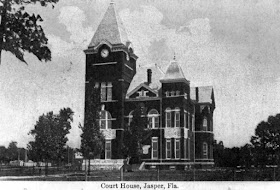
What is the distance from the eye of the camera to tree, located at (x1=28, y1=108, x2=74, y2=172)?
39.7 feet

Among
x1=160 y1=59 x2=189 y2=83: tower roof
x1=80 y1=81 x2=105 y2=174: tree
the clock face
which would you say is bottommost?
x1=80 y1=81 x2=105 y2=174: tree

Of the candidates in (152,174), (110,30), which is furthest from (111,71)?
(152,174)

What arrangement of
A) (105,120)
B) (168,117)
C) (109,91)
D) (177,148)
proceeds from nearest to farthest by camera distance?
(177,148), (105,120), (109,91), (168,117)

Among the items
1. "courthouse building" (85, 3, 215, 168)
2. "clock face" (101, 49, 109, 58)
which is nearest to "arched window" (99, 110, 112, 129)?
"courthouse building" (85, 3, 215, 168)

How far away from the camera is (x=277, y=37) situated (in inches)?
412

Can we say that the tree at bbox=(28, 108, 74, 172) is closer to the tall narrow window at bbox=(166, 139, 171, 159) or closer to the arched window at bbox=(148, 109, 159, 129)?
→ the arched window at bbox=(148, 109, 159, 129)

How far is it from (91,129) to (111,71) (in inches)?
76.4

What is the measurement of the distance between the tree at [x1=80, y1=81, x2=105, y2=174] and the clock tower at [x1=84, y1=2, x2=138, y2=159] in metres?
0.19

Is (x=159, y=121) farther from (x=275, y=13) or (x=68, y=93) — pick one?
(x=275, y=13)

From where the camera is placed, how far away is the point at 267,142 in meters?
10.3

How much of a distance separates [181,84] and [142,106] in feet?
4.28

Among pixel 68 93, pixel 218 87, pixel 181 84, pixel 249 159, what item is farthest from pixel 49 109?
pixel 249 159

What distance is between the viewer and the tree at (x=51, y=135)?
12.1 meters

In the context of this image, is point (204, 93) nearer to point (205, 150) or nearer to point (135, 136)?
point (205, 150)
